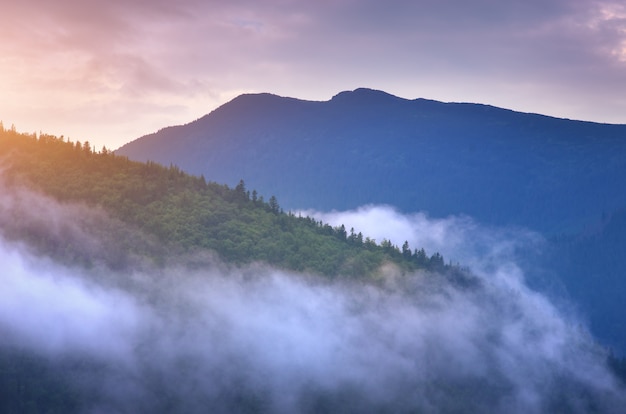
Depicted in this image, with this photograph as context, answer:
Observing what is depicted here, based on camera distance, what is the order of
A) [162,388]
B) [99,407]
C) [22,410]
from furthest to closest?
[162,388]
[99,407]
[22,410]

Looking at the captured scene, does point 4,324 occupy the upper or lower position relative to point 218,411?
upper

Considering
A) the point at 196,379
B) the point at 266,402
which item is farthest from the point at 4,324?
the point at 266,402

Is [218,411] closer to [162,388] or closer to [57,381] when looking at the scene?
[162,388]

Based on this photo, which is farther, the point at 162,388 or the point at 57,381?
the point at 162,388

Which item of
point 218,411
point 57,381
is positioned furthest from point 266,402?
point 57,381

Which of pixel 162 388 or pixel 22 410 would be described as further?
pixel 162 388

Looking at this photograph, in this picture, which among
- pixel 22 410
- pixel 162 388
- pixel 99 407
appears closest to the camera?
pixel 22 410

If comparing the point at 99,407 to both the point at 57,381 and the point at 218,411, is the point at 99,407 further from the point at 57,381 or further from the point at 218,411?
the point at 218,411

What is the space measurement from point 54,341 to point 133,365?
16.5 meters

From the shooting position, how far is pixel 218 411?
624 feet

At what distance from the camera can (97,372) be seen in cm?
18875

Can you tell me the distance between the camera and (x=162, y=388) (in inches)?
7608

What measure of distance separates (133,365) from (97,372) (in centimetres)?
1074

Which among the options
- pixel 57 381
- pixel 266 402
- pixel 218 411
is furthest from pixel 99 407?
pixel 266 402
